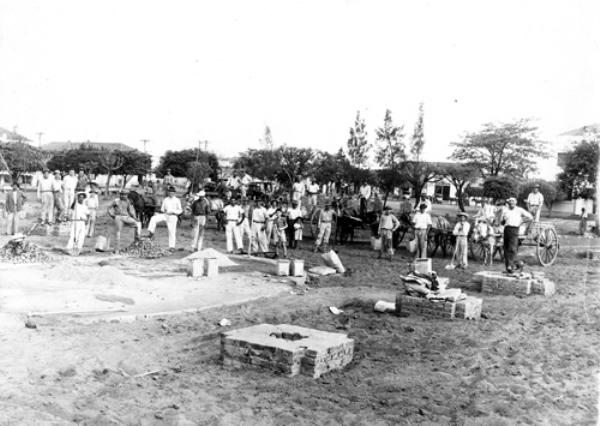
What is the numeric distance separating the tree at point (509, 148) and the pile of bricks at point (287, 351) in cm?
3460

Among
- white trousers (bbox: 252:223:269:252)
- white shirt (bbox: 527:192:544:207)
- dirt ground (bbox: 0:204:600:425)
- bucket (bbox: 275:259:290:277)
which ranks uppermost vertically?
white shirt (bbox: 527:192:544:207)

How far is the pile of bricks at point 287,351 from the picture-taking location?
257 inches

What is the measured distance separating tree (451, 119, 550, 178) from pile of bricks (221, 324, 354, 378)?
114 feet

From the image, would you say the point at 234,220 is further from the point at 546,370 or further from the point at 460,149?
the point at 460,149

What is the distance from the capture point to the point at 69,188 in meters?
18.8

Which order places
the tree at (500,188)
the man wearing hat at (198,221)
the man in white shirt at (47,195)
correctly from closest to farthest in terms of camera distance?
the man wearing hat at (198,221)
the man in white shirt at (47,195)
the tree at (500,188)

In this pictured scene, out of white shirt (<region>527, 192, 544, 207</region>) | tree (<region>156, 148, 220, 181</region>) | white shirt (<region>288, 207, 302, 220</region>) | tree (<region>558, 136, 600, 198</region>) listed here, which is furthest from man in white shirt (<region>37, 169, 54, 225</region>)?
tree (<region>156, 148, 220, 181</region>)

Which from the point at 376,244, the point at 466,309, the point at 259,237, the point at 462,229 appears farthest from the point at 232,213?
the point at 466,309

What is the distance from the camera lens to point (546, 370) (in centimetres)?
675

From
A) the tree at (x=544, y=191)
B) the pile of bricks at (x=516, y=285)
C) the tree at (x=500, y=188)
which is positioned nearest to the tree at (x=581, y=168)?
the tree at (x=544, y=191)

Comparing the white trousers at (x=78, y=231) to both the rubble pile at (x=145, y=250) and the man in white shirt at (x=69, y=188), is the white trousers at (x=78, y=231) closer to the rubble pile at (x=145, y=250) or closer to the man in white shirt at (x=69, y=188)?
the rubble pile at (x=145, y=250)

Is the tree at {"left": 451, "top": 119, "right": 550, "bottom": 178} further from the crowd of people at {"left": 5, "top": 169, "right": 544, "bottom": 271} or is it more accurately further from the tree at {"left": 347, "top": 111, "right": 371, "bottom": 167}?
the crowd of people at {"left": 5, "top": 169, "right": 544, "bottom": 271}

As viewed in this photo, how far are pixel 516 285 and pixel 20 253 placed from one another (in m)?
9.86

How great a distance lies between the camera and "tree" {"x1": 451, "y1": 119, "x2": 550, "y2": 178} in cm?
4003
